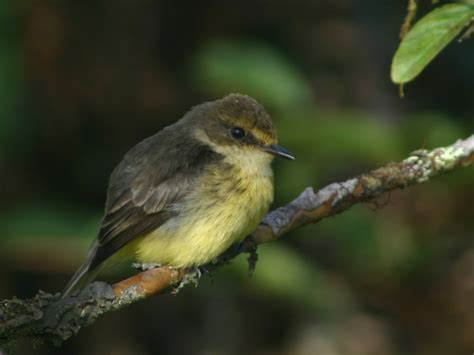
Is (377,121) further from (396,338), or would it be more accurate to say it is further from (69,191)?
(69,191)

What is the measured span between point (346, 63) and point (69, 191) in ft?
8.74

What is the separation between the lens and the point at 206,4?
7754mm

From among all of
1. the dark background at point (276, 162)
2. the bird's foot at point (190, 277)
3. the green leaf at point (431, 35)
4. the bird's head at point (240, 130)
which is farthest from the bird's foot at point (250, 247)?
the green leaf at point (431, 35)

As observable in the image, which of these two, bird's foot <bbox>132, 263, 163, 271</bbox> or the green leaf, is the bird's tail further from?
the green leaf

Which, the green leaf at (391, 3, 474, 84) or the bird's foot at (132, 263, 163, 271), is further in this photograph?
the bird's foot at (132, 263, 163, 271)

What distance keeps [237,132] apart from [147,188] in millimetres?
652

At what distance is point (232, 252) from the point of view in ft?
15.9

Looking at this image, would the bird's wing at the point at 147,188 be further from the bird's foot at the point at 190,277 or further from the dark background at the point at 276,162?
the dark background at the point at 276,162

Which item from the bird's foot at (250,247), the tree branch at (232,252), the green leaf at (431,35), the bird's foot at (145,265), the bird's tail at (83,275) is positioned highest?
the green leaf at (431,35)

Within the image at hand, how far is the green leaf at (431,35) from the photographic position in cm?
333

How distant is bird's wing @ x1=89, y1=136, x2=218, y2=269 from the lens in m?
5.04

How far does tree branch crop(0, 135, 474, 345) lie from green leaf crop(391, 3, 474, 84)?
95 cm

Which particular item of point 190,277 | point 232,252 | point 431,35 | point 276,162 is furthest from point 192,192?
point 431,35

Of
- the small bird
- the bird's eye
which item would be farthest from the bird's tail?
the bird's eye
